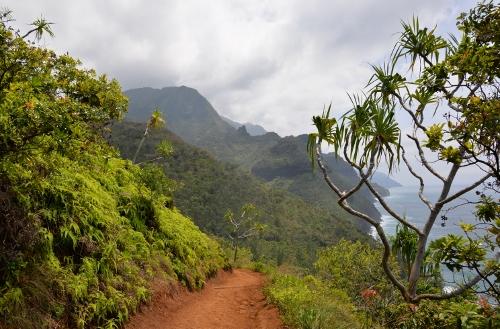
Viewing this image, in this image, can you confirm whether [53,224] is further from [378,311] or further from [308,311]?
[378,311]

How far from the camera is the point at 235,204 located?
98500 mm

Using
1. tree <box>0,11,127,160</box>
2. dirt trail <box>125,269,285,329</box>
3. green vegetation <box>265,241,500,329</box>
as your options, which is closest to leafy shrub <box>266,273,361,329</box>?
green vegetation <box>265,241,500,329</box>

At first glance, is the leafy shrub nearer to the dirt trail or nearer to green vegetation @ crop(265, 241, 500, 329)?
green vegetation @ crop(265, 241, 500, 329)

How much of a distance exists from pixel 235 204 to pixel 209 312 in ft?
288

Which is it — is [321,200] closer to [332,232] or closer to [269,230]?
[332,232]

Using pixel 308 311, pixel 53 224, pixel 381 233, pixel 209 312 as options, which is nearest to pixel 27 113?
pixel 53 224

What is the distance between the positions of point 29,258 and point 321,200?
183 meters

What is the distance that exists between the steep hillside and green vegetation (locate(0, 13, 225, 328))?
64843mm

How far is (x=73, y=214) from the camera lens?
767 cm

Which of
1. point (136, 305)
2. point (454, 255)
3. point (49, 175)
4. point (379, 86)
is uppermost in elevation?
point (379, 86)

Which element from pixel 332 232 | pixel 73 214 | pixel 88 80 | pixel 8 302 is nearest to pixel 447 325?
pixel 8 302

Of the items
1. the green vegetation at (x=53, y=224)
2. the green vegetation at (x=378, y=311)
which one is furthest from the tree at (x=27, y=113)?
the green vegetation at (x=378, y=311)

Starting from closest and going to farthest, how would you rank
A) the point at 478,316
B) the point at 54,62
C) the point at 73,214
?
the point at 478,316
the point at 73,214
the point at 54,62

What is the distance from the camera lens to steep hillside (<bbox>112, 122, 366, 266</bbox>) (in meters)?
83.6
